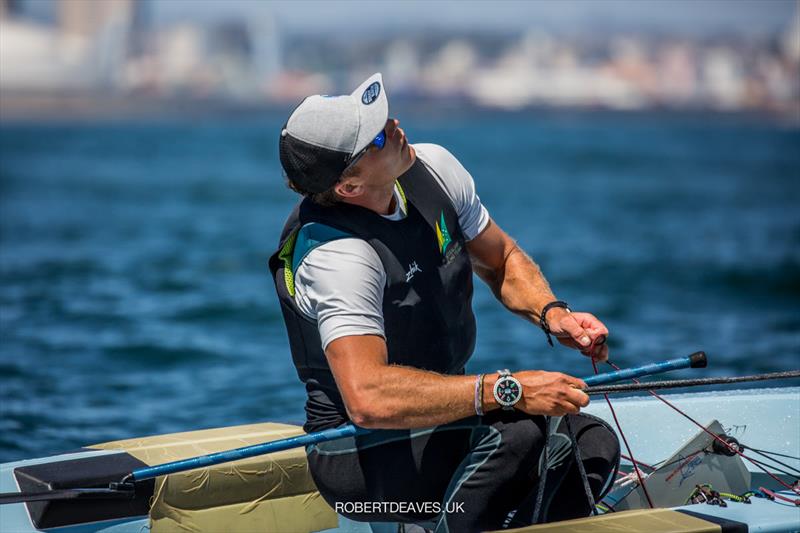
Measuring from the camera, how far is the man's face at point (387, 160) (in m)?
2.78

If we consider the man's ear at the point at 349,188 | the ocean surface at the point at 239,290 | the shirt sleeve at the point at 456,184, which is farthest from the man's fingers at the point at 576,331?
the ocean surface at the point at 239,290

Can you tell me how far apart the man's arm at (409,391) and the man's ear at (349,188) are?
40 cm

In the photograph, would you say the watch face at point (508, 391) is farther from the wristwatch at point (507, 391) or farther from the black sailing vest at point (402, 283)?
the black sailing vest at point (402, 283)

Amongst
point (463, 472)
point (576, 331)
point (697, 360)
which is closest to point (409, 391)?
point (463, 472)

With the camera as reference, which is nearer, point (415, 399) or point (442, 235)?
point (415, 399)

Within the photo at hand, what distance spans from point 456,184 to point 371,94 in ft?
1.71

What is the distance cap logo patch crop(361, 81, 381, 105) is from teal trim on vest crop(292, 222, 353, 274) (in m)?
0.34

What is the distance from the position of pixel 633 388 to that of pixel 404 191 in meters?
0.83

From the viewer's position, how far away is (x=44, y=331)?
420 inches

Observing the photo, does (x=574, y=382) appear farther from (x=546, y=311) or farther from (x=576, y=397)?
(x=546, y=311)

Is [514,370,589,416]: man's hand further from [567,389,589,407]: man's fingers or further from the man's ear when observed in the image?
the man's ear

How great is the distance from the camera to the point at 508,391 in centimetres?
269

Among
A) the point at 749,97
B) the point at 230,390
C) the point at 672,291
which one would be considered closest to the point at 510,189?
the point at 672,291

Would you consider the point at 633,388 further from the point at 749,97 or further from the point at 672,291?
the point at 749,97
